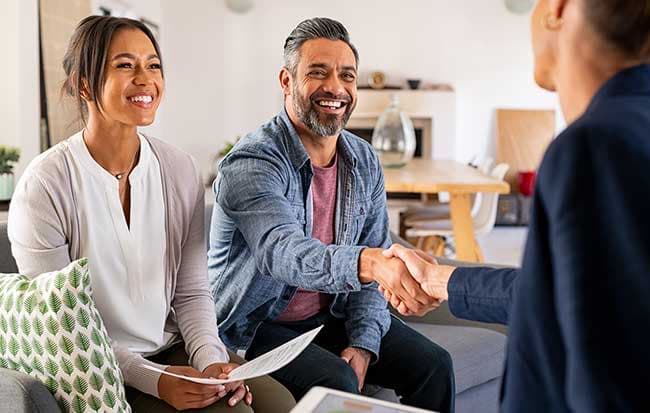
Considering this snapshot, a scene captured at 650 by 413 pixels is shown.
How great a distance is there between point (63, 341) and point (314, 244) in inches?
22.8

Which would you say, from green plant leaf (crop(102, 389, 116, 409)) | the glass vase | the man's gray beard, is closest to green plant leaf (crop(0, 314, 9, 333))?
green plant leaf (crop(102, 389, 116, 409))

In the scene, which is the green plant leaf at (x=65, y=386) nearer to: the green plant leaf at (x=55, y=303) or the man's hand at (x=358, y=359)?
the green plant leaf at (x=55, y=303)

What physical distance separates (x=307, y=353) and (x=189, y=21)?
5.93 m

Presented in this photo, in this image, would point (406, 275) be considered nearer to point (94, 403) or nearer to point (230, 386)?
point (230, 386)

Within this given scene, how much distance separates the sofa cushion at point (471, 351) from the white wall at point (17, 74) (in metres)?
2.46

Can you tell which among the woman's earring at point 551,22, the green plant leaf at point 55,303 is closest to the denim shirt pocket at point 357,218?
the green plant leaf at point 55,303

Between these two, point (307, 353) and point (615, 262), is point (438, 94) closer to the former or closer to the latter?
point (307, 353)

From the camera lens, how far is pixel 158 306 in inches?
68.3

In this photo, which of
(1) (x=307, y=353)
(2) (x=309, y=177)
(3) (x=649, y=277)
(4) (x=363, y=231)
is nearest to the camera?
(3) (x=649, y=277)

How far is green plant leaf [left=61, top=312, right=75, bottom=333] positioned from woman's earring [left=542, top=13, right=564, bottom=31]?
921mm

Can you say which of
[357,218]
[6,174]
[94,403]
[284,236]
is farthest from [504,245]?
[94,403]

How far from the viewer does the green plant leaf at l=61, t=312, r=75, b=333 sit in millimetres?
1393

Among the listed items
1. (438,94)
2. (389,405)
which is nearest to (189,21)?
(438,94)

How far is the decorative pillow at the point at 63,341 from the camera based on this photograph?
1.39 m
